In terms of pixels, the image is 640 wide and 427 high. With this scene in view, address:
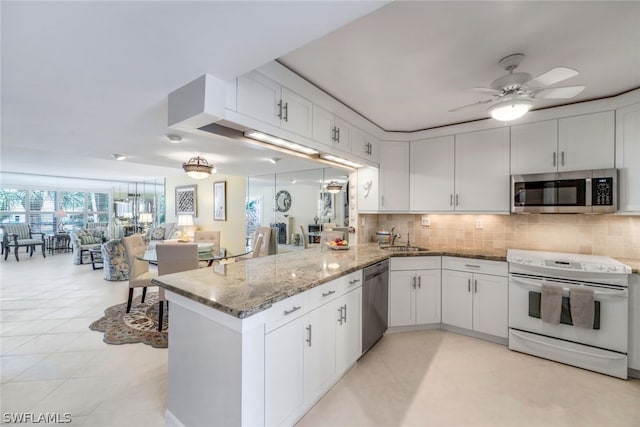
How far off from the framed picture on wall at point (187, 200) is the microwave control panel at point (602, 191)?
7.83m

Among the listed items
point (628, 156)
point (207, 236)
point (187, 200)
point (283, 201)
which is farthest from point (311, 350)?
point (187, 200)

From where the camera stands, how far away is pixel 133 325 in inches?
128

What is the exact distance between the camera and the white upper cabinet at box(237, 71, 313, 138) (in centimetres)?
176

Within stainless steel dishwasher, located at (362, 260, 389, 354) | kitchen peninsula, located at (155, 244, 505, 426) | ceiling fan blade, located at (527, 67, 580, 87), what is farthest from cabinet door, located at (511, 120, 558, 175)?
kitchen peninsula, located at (155, 244, 505, 426)

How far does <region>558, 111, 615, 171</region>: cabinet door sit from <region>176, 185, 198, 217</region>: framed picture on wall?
7.62 m

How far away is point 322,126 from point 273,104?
0.64 meters

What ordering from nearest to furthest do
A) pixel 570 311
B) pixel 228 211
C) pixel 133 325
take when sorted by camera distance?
pixel 570 311, pixel 133 325, pixel 228 211

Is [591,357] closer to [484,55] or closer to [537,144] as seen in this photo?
[537,144]

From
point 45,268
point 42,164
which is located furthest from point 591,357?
point 45,268

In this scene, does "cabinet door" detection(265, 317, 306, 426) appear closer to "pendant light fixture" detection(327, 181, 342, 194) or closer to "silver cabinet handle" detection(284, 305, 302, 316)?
"silver cabinet handle" detection(284, 305, 302, 316)

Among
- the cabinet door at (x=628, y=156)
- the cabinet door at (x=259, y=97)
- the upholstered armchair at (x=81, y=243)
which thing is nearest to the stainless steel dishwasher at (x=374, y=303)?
the cabinet door at (x=259, y=97)

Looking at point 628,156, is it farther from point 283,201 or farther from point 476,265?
point 283,201

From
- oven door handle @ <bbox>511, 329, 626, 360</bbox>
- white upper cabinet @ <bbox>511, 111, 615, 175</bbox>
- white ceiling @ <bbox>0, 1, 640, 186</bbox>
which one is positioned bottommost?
oven door handle @ <bbox>511, 329, 626, 360</bbox>

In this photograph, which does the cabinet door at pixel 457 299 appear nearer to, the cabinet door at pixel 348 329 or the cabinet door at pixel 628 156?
the cabinet door at pixel 348 329
